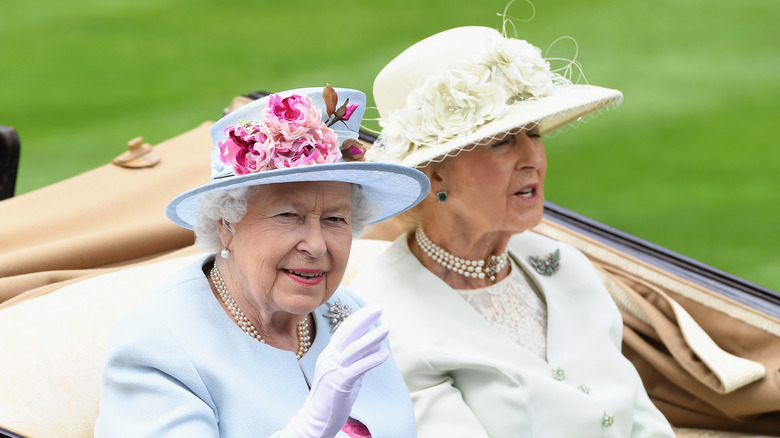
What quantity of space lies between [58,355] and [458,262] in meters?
1.11

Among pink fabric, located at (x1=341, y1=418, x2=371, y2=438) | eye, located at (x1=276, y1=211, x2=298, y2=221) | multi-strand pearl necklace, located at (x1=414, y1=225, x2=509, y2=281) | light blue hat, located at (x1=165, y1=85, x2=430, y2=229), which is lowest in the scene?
multi-strand pearl necklace, located at (x1=414, y1=225, x2=509, y2=281)

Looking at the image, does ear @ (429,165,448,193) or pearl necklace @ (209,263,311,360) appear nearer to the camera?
pearl necklace @ (209,263,311,360)

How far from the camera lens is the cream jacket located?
271cm

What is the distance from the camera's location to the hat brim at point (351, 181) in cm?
202

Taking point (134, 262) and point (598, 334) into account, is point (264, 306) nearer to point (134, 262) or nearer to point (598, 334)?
point (598, 334)

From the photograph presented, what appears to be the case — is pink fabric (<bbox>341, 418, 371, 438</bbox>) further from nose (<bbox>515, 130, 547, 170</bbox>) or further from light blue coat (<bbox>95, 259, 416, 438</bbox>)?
nose (<bbox>515, 130, 547, 170</bbox>)

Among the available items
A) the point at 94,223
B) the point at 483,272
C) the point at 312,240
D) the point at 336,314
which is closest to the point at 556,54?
the point at 94,223

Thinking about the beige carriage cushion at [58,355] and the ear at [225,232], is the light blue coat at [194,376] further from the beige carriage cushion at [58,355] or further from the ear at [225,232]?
the beige carriage cushion at [58,355]

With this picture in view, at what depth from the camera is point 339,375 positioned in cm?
184

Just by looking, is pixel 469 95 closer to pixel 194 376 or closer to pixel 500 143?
pixel 500 143

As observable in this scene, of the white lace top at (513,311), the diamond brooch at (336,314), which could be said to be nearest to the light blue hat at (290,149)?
the diamond brooch at (336,314)

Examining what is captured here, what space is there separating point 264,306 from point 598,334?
4.01 feet

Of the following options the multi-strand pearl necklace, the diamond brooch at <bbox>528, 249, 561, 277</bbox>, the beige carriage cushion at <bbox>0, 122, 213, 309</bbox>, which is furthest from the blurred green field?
the multi-strand pearl necklace

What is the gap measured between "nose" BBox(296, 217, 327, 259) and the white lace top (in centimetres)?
91
